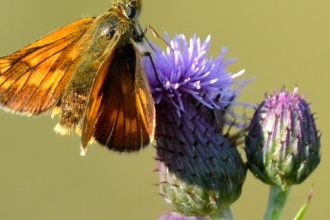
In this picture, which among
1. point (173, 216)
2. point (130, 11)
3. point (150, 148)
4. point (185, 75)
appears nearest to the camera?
point (130, 11)

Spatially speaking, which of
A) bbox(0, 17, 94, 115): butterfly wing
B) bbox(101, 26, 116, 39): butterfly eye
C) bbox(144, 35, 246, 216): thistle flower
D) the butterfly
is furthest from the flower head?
bbox(0, 17, 94, 115): butterfly wing

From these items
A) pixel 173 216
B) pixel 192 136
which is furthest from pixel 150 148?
pixel 192 136

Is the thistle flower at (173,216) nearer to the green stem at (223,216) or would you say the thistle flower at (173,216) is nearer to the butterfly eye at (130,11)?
the green stem at (223,216)

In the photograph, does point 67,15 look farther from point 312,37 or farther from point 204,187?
point 204,187

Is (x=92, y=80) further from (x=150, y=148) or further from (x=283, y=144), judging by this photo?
(x=150, y=148)

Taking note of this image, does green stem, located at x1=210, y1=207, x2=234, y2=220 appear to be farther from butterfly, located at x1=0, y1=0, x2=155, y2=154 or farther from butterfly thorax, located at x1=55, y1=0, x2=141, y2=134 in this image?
butterfly thorax, located at x1=55, y1=0, x2=141, y2=134

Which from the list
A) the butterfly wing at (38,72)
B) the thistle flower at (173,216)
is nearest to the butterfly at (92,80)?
the butterfly wing at (38,72)

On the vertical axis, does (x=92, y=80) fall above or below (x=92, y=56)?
below

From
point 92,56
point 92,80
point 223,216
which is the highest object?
point 92,56
